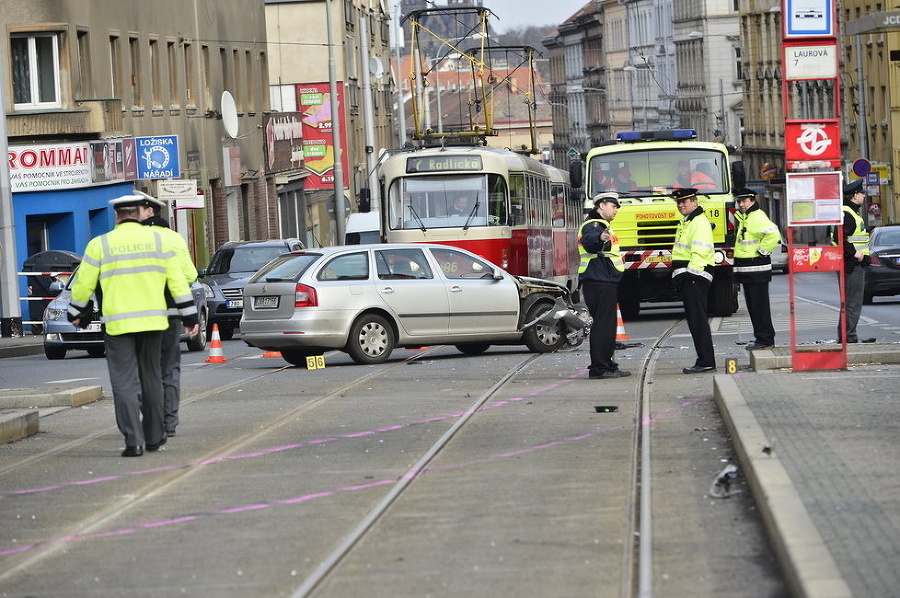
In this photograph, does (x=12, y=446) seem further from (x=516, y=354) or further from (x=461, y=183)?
(x=461, y=183)

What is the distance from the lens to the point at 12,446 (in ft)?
44.0

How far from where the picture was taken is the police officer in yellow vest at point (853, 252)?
2000 centimetres

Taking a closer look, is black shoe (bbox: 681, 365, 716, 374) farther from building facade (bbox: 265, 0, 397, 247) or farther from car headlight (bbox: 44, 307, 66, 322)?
building facade (bbox: 265, 0, 397, 247)

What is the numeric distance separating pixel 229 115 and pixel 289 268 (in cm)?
2789

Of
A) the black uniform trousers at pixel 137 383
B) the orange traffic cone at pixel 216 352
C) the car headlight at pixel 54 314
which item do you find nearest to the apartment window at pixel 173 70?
the car headlight at pixel 54 314

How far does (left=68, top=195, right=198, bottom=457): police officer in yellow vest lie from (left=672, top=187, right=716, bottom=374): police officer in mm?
6045

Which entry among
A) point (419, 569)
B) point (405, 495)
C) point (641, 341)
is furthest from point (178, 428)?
point (641, 341)

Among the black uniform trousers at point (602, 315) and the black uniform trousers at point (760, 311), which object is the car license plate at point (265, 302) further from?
the black uniform trousers at point (760, 311)

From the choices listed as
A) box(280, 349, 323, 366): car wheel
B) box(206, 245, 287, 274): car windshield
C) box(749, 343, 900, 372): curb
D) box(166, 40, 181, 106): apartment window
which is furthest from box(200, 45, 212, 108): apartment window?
box(749, 343, 900, 372): curb

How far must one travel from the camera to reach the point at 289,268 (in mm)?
21516

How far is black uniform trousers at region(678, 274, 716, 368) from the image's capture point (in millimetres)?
17250

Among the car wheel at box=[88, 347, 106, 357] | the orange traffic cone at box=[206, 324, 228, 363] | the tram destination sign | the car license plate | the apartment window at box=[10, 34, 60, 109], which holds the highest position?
the apartment window at box=[10, 34, 60, 109]

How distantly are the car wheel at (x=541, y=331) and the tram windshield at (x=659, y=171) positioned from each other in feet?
27.5

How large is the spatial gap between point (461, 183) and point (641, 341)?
7.80 meters
